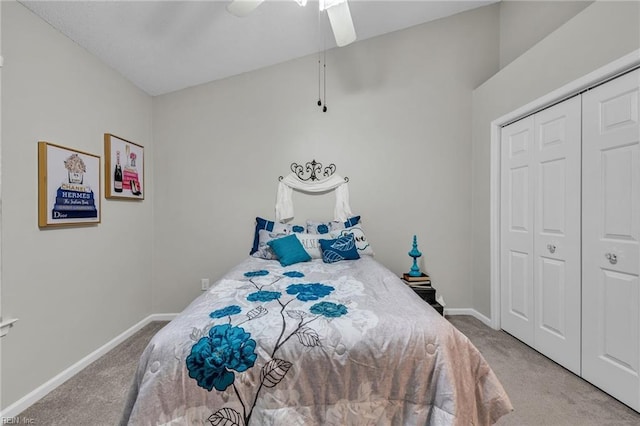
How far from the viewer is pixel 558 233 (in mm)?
2166

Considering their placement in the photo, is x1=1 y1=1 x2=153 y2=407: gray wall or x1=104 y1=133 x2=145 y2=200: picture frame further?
x1=104 y1=133 x2=145 y2=200: picture frame

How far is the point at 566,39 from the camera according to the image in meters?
2.03

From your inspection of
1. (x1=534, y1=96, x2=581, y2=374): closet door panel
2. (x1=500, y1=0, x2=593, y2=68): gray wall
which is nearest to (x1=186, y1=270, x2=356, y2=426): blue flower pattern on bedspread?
(x1=534, y1=96, x2=581, y2=374): closet door panel

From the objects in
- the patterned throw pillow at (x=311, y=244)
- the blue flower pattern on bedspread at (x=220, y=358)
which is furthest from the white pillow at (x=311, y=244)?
the blue flower pattern on bedspread at (x=220, y=358)

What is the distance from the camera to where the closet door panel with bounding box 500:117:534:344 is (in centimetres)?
244

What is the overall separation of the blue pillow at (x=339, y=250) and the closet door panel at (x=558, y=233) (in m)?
1.49

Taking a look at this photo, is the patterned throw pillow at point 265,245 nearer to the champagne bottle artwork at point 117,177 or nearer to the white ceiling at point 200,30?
the champagne bottle artwork at point 117,177

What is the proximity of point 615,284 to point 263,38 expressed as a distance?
3185 mm

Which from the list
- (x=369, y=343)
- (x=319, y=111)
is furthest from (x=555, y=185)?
(x=319, y=111)

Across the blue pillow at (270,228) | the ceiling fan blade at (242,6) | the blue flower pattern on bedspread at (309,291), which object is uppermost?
the ceiling fan blade at (242,6)

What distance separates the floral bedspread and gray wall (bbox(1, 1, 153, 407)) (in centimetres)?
117

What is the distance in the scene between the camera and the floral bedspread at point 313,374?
1090mm

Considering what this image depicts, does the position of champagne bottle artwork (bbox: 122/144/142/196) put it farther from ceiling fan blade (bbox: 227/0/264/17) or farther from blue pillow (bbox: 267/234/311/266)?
ceiling fan blade (bbox: 227/0/264/17)

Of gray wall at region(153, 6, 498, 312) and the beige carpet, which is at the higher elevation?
gray wall at region(153, 6, 498, 312)
